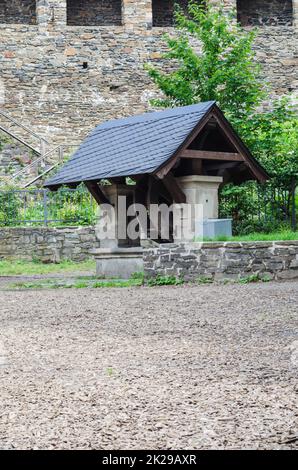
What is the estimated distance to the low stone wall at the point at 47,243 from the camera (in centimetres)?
1762

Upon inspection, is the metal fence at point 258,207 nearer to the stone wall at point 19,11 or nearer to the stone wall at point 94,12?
the stone wall at point 94,12

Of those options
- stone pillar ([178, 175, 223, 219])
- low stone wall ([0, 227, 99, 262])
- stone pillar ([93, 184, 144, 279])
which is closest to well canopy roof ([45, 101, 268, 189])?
stone pillar ([93, 184, 144, 279])

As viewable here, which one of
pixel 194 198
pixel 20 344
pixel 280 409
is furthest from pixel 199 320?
pixel 194 198

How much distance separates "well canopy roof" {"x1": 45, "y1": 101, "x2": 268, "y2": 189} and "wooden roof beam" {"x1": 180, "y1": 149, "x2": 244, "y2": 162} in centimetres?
25

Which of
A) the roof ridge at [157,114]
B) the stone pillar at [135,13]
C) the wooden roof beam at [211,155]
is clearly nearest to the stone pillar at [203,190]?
the wooden roof beam at [211,155]

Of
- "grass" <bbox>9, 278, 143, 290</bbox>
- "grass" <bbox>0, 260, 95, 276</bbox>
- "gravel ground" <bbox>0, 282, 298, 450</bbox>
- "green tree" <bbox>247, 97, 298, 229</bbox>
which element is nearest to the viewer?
"gravel ground" <bbox>0, 282, 298, 450</bbox>

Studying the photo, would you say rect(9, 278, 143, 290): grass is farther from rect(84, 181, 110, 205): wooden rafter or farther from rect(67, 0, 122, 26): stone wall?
rect(67, 0, 122, 26): stone wall

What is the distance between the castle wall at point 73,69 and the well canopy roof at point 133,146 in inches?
403

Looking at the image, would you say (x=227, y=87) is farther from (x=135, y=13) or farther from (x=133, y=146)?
(x=135, y=13)

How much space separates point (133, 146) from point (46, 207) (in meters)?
4.79

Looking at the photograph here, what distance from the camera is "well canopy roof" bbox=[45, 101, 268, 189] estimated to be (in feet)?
42.4

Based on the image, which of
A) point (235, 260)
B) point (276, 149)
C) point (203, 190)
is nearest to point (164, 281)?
point (235, 260)

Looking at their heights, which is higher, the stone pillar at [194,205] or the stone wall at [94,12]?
the stone wall at [94,12]

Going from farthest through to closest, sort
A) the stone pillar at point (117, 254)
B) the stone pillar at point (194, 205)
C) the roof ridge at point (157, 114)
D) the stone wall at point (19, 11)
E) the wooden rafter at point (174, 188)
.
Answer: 1. the stone wall at point (19, 11)
2. the stone pillar at point (117, 254)
3. the roof ridge at point (157, 114)
4. the stone pillar at point (194, 205)
5. the wooden rafter at point (174, 188)
